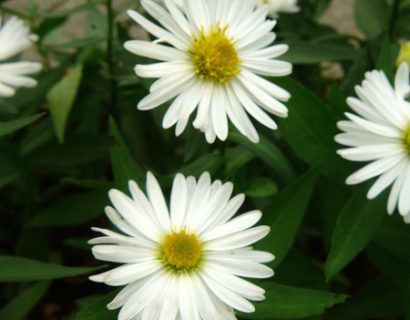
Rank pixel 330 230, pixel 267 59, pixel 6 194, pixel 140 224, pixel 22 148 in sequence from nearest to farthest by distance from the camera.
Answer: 1. pixel 140 224
2. pixel 267 59
3. pixel 330 230
4. pixel 22 148
5. pixel 6 194

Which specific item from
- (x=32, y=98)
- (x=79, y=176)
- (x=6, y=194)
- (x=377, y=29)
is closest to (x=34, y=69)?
(x=32, y=98)

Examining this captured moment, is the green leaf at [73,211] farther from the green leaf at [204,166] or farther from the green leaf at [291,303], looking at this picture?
the green leaf at [291,303]

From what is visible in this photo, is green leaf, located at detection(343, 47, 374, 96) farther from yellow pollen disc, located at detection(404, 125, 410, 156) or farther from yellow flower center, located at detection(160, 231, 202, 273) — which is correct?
yellow flower center, located at detection(160, 231, 202, 273)

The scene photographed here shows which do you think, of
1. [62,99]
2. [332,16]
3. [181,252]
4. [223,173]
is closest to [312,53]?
[223,173]

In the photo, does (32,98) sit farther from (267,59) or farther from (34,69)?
(267,59)

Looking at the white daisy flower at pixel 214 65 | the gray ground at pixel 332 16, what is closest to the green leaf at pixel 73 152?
the white daisy flower at pixel 214 65
